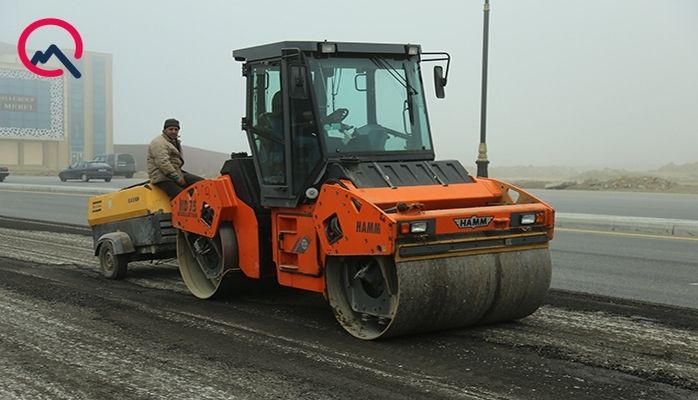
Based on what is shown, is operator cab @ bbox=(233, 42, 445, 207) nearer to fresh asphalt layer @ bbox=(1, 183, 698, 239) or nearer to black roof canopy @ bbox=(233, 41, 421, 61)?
black roof canopy @ bbox=(233, 41, 421, 61)

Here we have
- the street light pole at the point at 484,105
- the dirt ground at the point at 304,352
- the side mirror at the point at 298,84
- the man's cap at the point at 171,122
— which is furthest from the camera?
the street light pole at the point at 484,105

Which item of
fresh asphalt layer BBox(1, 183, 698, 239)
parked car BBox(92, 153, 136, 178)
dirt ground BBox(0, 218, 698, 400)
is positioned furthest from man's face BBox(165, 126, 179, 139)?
parked car BBox(92, 153, 136, 178)

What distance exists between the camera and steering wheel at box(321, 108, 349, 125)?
7703 millimetres

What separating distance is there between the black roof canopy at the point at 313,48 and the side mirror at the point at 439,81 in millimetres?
277

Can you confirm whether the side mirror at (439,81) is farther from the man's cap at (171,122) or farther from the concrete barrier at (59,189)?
the concrete barrier at (59,189)

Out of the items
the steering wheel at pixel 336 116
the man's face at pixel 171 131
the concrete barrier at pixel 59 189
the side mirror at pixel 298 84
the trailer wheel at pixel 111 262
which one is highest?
the side mirror at pixel 298 84

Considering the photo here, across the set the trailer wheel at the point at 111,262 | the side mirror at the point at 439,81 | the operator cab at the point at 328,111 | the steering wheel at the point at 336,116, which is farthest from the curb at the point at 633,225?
the steering wheel at the point at 336,116

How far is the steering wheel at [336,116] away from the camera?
7.70 meters

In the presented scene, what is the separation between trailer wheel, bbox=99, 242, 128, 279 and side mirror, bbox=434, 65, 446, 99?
14.3ft

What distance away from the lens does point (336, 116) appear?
7.77m

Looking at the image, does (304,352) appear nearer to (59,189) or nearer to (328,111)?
(328,111)

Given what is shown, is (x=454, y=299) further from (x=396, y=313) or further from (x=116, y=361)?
(x=116, y=361)

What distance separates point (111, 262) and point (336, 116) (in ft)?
13.5

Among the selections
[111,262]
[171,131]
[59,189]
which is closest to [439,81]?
[171,131]
